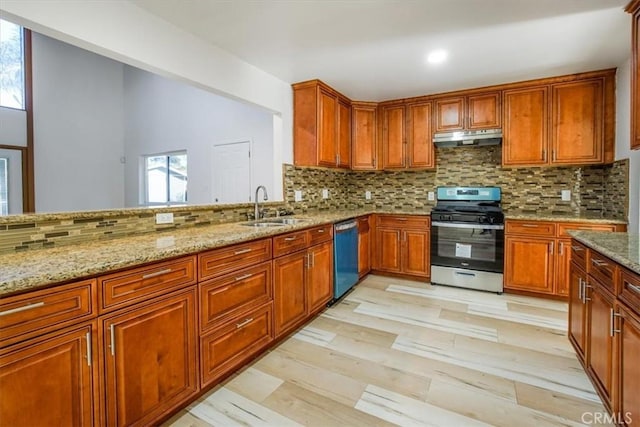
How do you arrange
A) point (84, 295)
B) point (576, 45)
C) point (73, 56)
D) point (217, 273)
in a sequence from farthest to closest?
point (73, 56) < point (576, 45) < point (217, 273) < point (84, 295)

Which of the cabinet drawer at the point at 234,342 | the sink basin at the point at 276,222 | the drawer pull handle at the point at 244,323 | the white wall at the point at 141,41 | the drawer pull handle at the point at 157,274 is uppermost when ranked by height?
the white wall at the point at 141,41

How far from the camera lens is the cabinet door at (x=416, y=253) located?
3730 mm

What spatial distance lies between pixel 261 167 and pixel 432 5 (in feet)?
9.74

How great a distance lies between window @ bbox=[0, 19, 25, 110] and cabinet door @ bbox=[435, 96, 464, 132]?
6.55 m

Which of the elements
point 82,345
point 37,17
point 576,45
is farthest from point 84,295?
point 576,45

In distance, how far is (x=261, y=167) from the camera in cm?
437

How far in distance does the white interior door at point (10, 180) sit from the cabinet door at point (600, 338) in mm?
7179

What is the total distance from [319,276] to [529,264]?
2288 mm

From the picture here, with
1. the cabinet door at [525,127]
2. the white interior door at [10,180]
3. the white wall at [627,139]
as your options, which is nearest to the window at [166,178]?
the white interior door at [10,180]

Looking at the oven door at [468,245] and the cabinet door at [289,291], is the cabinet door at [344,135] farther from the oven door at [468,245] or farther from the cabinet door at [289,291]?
the cabinet door at [289,291]

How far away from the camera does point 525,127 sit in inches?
134

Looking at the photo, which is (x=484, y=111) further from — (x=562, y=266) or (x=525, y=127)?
(x=562, y=266)

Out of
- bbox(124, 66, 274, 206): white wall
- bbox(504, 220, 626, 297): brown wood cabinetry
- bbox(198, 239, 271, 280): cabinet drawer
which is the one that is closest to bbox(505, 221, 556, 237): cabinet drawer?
bbox(504, 220, 626, 297): brown wood cabinetry

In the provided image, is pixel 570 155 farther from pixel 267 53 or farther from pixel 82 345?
pixel 82 345
